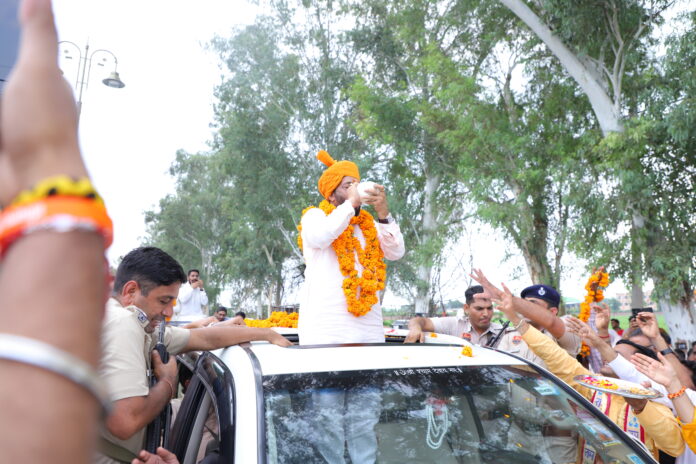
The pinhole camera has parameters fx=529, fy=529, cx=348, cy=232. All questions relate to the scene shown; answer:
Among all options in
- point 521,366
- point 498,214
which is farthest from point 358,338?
point 498,214

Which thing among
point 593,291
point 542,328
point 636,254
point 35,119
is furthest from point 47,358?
point 636,254

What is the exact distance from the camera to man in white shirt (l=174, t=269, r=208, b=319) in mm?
9758

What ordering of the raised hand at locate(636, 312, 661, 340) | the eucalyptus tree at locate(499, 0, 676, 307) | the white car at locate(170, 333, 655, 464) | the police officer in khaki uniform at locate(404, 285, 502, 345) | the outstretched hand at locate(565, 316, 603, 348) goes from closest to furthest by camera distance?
the white car at locate(170, 333, 655, 464)
the outstretched hand at locate(565, 316, 603, 348)
the raised hand at locate(636, 312, 661, 340)
the police officer in khaki uniform at locate(404, 285, 502, 345)
the eucalyptus tree at locate(499, 0, 676, 307)

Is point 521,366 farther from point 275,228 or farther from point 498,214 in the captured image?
point 275,228

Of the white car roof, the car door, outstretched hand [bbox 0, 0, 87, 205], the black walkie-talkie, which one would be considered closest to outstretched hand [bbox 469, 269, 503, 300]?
the white car roof

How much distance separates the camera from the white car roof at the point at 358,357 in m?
2.17

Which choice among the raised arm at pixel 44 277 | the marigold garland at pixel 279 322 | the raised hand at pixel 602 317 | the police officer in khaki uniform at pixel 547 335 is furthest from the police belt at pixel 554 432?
the marigold garland at pixel 279 322

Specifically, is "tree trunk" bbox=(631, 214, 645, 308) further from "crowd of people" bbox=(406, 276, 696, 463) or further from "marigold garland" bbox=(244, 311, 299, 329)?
"marigold garland" bbox=(244, 311, 299, 329)

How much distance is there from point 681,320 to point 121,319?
405 inches

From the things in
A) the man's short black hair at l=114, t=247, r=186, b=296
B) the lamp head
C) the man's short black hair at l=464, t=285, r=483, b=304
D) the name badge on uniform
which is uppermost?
the lamp head

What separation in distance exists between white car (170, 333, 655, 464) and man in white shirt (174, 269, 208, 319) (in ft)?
24.7

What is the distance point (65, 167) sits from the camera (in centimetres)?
58

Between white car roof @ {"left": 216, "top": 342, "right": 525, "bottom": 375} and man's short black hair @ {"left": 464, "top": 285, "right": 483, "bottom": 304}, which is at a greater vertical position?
man's short black hair @ {"left": 464, "top": 285, "right": 483, "bottom": 304}

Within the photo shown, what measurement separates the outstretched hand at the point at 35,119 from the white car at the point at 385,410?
56.6 inches
